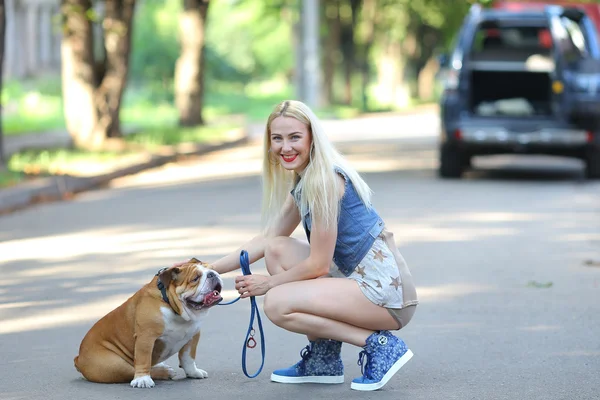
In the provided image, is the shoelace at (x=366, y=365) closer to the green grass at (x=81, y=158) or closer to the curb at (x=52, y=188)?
the curb at (x=52, y=188)

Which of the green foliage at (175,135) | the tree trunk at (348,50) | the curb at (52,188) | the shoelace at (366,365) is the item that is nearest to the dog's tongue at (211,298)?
the shoelace at (366,365)

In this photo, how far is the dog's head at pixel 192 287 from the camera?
18.0 ft

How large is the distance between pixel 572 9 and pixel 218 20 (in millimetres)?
73267

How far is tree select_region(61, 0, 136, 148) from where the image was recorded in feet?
68.7

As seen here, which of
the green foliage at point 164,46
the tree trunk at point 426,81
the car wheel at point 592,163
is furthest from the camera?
the tree trunk at point 426,81

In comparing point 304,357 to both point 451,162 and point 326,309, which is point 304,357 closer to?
point 326,309

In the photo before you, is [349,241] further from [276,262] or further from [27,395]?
[27,395]

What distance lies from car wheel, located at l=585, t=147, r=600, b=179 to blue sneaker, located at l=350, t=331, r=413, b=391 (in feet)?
35.7

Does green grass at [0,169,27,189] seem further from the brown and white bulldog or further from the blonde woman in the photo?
the blonde woman

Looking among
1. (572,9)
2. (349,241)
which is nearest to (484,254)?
(349,241)

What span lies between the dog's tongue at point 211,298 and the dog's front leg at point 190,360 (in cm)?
47

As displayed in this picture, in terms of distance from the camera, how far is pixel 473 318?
766cm

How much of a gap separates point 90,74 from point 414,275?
1290 centimetres

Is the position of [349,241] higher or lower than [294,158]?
lower
